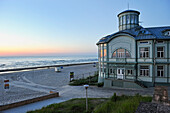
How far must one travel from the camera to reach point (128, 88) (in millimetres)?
16734

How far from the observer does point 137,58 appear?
1741 cm

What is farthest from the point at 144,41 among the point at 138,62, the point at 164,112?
the point at 164,112

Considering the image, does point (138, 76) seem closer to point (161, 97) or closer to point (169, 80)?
point (169, 80)

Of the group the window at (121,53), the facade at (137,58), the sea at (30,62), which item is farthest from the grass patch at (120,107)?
the sea at (30,62)

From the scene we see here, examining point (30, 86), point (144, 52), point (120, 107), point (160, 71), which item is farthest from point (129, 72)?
point (30, 86)

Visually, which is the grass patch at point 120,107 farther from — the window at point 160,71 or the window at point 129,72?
the window at point 160,71

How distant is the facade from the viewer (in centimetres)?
1623

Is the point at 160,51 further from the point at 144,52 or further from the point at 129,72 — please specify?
the point at 129,72

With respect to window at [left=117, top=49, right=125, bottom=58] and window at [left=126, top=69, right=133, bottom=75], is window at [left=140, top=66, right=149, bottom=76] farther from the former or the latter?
window at [left=117, top=49, right=125, bottom=58]

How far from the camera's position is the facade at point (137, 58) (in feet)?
53.3

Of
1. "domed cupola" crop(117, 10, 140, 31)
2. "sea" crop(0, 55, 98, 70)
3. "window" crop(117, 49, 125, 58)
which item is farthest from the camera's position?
"sea" crop(0, 55, 98, 70)

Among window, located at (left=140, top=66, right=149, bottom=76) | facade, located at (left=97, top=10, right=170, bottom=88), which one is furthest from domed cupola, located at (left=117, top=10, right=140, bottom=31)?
Result: window, located at (left=140, top=66, right=149, bottom=76)

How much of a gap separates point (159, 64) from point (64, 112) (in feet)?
48.6

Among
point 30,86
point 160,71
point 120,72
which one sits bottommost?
point 30,86
